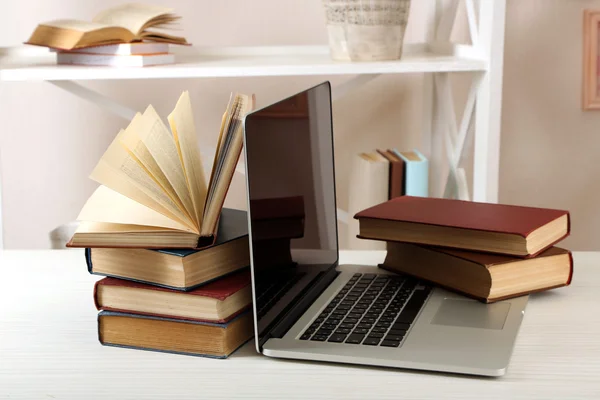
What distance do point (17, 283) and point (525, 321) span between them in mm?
633

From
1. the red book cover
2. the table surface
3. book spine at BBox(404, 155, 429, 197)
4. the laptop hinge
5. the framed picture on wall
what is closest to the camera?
the table surface

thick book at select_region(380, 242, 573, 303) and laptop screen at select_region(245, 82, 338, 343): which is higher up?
laptop screen at select_region(245, 82, 338, 343)

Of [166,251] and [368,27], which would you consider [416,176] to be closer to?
[368,27]

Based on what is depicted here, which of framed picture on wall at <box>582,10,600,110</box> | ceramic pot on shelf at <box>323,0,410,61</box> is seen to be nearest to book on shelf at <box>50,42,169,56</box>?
ceramic pot on shelf at <box>323,0,410,61</box>

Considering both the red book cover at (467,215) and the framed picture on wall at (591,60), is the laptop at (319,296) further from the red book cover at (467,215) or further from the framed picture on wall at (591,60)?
the framed picture on wall at (591,60)

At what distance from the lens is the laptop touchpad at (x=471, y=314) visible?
0.84 metres

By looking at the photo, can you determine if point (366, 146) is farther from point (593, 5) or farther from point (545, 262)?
point (545, 262)

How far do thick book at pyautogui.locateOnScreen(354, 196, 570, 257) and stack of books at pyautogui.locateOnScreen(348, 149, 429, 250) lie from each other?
2.73 feet

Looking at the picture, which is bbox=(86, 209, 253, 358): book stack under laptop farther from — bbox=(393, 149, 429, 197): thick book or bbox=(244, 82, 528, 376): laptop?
bbox=(393, 149, 429, 197): thick book

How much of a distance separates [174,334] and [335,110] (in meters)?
1.51

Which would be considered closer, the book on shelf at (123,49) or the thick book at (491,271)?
the thick book at (491,271)

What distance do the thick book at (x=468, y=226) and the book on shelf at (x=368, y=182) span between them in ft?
2.76

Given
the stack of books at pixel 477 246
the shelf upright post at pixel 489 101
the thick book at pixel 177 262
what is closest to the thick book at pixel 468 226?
the stack of books at pixel 477 246

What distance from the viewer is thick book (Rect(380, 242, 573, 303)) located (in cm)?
91
